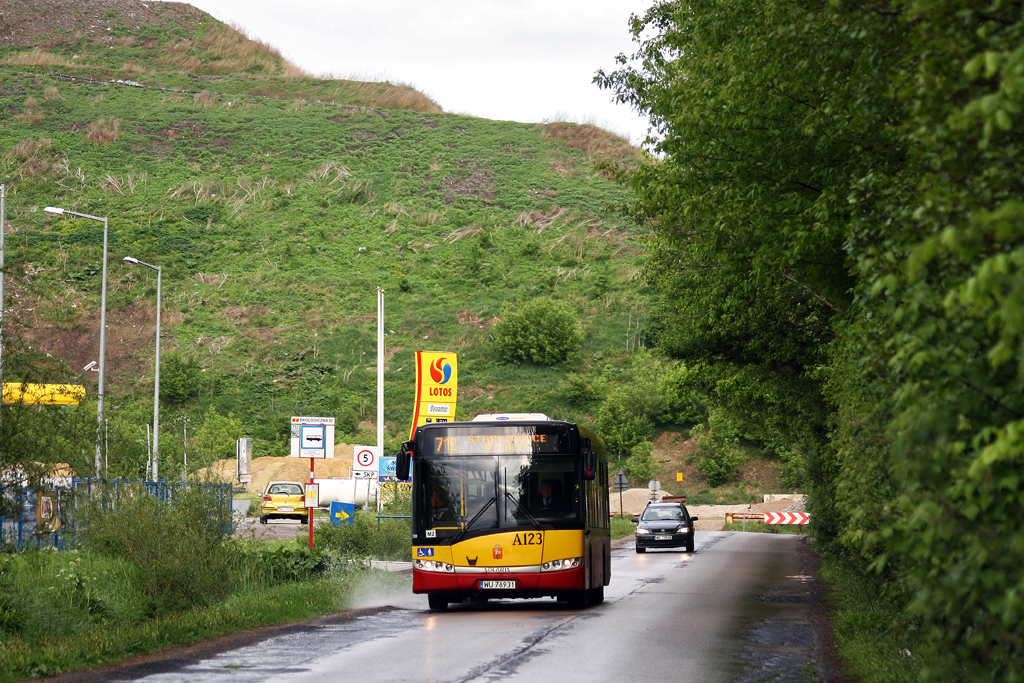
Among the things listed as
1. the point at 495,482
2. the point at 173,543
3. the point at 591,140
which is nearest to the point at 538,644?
the point at 495,482

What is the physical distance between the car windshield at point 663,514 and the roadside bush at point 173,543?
83.5 feet

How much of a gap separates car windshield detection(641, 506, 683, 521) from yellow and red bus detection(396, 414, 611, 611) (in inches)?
870

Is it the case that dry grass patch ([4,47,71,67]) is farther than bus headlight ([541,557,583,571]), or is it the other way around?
dry grass patch ([4,47,71,67])

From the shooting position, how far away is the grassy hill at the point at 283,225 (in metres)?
78.6

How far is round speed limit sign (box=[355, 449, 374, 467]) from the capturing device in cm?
3250

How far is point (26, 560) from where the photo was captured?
15766mm

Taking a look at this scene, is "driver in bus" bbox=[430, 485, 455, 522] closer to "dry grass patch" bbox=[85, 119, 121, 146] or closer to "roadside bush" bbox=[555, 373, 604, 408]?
"roadside bush" bbox=[555, 373, 604, 408]

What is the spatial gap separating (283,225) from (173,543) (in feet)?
289

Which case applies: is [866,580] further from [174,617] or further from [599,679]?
[174,617]

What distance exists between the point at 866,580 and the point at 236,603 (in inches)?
346

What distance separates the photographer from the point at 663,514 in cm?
4084

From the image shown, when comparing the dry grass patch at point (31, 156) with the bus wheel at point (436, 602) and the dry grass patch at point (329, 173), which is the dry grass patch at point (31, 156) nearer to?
the dry grass patch at point (329, 173)

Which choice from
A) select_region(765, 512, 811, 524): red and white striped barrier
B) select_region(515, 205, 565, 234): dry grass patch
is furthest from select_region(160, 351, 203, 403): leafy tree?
select_region(515, 205, 565, 234): dry grass patch

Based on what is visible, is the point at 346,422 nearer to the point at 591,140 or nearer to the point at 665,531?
the point at 665,531
